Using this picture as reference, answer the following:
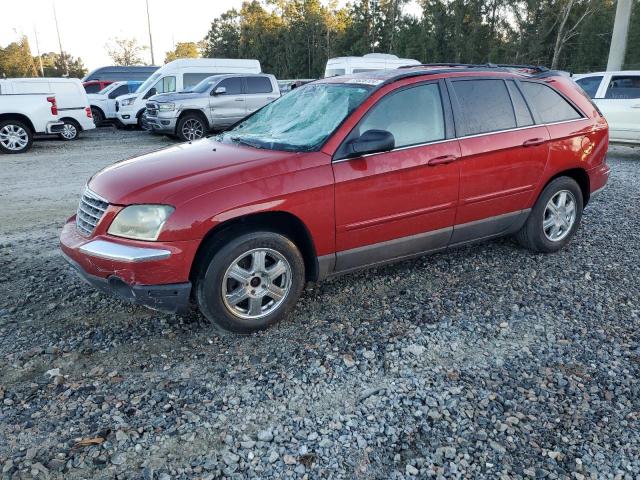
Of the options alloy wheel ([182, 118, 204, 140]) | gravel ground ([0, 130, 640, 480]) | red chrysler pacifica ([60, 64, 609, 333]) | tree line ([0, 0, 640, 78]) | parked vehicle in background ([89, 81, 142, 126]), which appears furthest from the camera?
tree line ([0, 0, 640, 78])

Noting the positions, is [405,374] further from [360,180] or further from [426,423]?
[360,180]

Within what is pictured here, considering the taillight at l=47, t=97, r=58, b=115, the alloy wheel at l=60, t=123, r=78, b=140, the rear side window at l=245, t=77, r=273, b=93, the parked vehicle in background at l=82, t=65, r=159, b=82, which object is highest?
the parked vehicle in background at l=82, t=65, r=159, b=82

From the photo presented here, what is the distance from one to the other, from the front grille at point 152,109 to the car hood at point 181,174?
1041cm

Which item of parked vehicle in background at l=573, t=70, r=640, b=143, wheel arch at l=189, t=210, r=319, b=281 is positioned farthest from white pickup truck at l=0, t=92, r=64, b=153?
parked vehicle in background at l=573, t=70, r=640, b=143

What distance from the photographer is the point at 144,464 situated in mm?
2404

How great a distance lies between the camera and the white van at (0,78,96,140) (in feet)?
40.6

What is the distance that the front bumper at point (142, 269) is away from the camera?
312 centimetres

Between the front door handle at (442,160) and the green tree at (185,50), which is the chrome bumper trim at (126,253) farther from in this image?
the green tree at (185,50)

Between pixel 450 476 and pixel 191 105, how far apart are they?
12.3 metres

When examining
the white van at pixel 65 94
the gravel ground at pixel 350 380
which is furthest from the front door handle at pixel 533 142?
the white van at pixel 65 94

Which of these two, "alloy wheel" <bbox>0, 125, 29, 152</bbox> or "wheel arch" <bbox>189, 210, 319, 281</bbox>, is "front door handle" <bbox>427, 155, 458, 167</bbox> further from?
"alloy wheel" <bbox>0, 125, 29, 152</bbox>

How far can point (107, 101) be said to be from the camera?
18.1 meters

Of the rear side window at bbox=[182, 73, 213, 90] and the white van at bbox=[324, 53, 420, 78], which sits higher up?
the white van at bbox=[324, 53, 420, 78]

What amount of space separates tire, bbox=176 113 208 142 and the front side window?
10.2m
